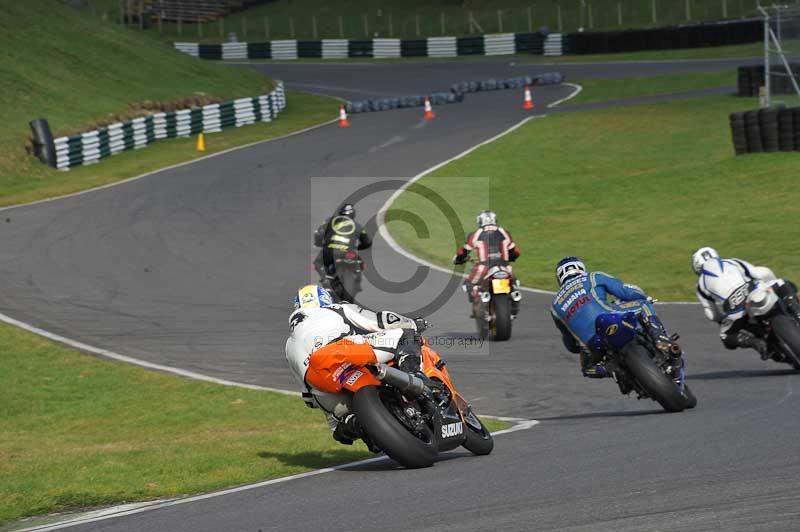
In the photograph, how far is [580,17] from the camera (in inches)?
2756

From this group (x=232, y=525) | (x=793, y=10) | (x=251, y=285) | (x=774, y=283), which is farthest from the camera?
(x=793, y=10)

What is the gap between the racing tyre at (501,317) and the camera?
55.1ft

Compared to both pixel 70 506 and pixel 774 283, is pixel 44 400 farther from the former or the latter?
pixel 774 283

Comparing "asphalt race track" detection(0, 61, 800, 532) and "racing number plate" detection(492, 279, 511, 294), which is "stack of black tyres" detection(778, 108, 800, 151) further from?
"racing number plate" detection(492, 279, 511, 294)

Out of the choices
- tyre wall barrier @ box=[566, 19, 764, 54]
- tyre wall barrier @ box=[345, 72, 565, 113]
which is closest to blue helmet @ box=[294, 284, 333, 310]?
tyre wall barrier @ box=[345, 72, 565, 113]

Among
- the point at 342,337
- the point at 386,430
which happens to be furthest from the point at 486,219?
the point at 386,430

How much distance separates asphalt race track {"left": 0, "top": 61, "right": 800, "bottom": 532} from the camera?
7.83 metres

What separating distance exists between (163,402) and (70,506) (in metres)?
5.64

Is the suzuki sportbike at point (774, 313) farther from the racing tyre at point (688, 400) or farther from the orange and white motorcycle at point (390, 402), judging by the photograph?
the orange and white motorcycle at point (390, 402)

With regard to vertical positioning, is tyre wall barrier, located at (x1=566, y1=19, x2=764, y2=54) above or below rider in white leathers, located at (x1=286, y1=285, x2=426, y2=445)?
above

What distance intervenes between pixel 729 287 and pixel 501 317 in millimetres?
3941

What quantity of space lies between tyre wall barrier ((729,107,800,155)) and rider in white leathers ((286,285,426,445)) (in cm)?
2200

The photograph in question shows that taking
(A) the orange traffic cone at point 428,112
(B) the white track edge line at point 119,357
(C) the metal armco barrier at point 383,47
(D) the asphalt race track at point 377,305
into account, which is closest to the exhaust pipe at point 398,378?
A: (D) the asphalt race track at point 377,305

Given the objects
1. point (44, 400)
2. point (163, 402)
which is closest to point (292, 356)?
point (163, 402)
